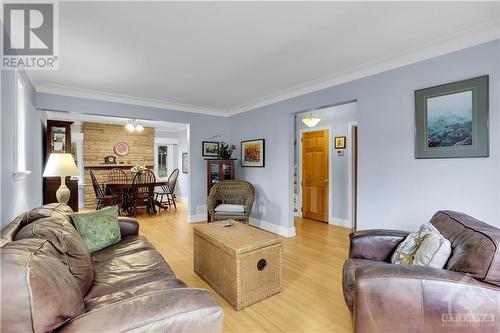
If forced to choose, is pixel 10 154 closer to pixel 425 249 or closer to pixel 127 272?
pixel 127 272

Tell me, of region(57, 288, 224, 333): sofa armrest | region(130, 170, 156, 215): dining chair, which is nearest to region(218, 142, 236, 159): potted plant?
region(130, 170, 156, 215): dining chair

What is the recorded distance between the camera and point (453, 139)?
2289 millimetres

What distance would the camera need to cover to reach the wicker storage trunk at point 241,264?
207cm

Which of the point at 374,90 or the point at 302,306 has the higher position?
the point at 374,90

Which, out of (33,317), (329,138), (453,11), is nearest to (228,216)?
(329,138)

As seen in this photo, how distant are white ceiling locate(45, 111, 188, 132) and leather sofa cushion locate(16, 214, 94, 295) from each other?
3.20 metres

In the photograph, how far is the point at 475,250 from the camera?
4.45ft

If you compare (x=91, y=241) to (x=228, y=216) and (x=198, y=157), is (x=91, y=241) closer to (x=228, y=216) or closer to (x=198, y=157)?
(x=228, y=216)

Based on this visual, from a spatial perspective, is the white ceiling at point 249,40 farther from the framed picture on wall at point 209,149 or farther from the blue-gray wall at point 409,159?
the framed picture on wall at point 209,149

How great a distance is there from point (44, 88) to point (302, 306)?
4520 millimetres

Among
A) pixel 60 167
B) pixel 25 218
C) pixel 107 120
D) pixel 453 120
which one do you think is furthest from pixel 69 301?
pixel 107 120

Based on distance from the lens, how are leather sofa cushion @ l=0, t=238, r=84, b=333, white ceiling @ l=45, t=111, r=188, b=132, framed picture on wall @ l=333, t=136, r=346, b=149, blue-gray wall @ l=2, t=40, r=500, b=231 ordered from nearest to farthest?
leather sofa cushion @ l=0, t=238, r=84, b=333 < blue-gray wall @ l=2, t=40, r=500, b=231 < framed picture on wall @ l=333, t=136, r=346, b=149 < white ceiling @ l=45, t=111, r=188, b=132

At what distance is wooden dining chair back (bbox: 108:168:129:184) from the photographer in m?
6.71

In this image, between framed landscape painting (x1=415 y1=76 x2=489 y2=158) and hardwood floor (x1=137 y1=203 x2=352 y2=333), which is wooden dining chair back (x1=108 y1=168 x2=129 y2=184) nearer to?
hardwood floor (x1=137 y1=203 x2=352 y2=333)
